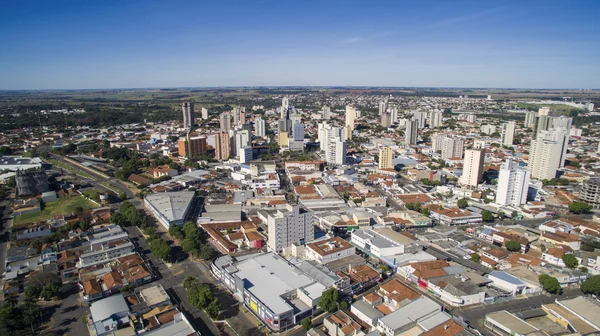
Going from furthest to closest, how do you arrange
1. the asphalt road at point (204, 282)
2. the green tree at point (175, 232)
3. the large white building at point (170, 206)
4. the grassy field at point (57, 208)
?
1. the grassy field at point (57, 208)
2. the large white building at point (170, 206)
3. the green tree at point (175, 232)
4. the asphalt road at point (204, 282)

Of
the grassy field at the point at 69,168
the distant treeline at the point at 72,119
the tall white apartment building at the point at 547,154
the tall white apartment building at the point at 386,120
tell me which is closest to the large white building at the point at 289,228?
the grassy field at the point at 69,168

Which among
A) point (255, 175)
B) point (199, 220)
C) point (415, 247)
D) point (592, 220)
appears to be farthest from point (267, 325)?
point (592, 220)

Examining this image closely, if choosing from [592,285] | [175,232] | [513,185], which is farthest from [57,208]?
[513,185]

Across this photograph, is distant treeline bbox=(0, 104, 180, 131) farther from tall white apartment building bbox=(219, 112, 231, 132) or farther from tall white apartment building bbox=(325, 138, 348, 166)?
tall white apartment building bbox=(325, 138, 348, 166)

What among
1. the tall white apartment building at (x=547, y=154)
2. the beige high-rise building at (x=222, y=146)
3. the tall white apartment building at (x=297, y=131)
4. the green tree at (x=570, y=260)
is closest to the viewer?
the green tree at (x=570, y=260)

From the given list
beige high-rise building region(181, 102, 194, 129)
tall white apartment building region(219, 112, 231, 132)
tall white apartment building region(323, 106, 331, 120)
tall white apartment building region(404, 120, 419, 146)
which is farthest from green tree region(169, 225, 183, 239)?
tall white apartment building region(323, 106, 331, 120)

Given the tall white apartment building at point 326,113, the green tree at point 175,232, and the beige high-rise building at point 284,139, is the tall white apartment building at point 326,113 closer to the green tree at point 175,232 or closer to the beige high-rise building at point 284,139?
the beige high-rise building at point 284,139
